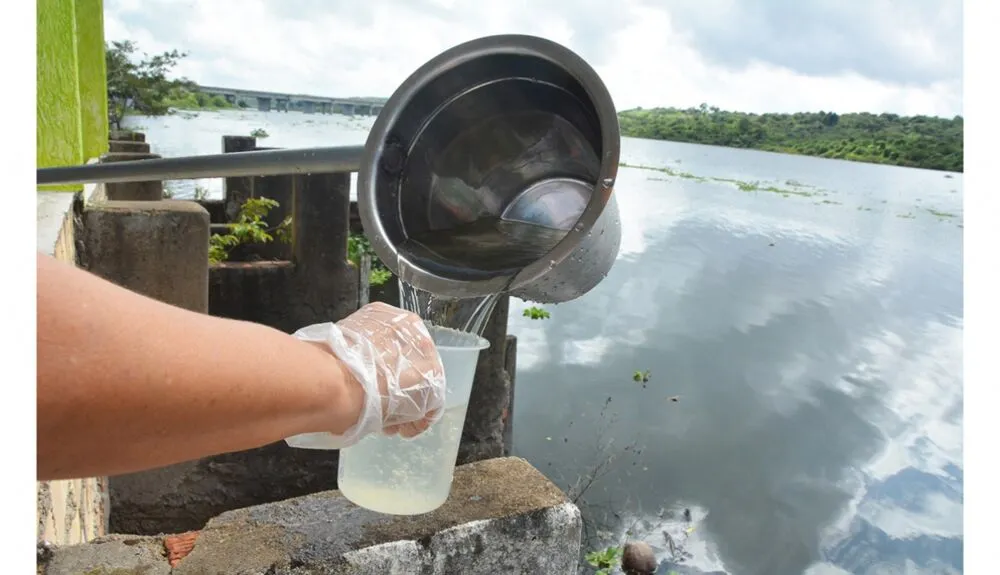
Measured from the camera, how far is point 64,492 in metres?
2.10

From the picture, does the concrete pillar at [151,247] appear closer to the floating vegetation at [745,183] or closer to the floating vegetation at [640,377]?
the floating vegetation at [640,377]

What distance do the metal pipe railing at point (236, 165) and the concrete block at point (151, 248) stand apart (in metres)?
1.48

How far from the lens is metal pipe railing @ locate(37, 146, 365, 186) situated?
1.38 meters

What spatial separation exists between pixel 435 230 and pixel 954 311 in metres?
17.7

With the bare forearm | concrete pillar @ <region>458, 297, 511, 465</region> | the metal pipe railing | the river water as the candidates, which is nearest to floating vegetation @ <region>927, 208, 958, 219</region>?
the river water

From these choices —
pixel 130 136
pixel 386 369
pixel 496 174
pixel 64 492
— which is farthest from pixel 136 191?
pixel 130 136

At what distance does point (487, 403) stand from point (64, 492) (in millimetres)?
2952

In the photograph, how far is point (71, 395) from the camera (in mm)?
735

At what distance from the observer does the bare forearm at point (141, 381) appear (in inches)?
28.9

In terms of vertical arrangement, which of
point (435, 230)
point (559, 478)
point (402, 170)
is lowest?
point (559, 478)

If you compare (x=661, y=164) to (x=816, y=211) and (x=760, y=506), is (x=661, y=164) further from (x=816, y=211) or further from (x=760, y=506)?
(x=760, y=506)

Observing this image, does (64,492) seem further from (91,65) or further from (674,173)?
(674,173)

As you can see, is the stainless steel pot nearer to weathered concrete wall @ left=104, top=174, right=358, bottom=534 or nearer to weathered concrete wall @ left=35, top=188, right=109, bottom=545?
weathered concrete wall @ left=35, top=188, right=109, bottom=545

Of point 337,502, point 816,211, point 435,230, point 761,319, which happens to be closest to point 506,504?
point 337,502
